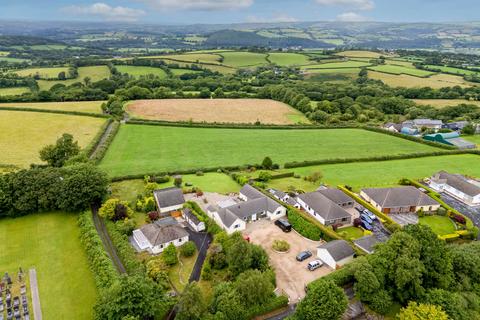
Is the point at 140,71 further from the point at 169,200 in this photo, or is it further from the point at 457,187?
the point at 457,187

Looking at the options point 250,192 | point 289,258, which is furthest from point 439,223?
point 250,192

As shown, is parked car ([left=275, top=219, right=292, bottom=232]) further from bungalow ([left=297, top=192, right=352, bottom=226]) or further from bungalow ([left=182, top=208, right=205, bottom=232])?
bungalow ([left=182, top=208, right=205, bottom=232])

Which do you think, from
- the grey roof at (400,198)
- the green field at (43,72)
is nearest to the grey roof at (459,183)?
the grey roof at (400,198)

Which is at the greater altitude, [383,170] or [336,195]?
[336,195]

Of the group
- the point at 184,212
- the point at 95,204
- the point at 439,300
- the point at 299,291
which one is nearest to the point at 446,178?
the point at 439,300

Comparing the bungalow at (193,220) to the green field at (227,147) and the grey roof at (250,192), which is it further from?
the green field at (227,147)

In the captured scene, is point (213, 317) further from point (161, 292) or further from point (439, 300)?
point (439, 300)

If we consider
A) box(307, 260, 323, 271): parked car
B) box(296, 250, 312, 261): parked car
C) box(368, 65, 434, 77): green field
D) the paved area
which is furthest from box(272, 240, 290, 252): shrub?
box(368, 65, 434, 77): green field
